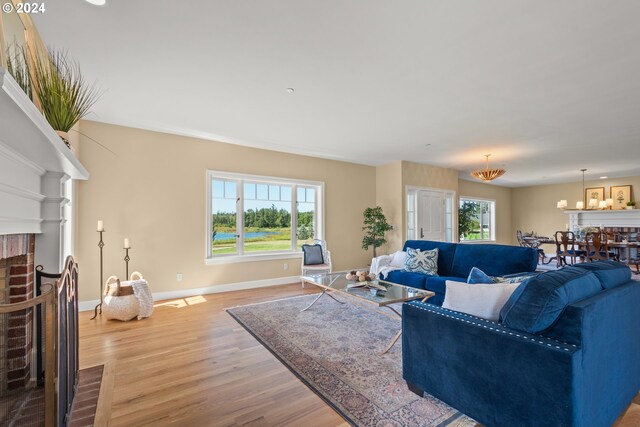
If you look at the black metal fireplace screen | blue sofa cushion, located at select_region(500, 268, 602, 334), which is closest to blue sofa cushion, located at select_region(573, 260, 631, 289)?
blue sofa cushion, located at select_region(500, 268, 602, 334)

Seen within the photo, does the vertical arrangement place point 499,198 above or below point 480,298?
above

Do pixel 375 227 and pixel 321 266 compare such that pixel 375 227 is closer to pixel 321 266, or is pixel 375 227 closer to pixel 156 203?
pixel 321 266

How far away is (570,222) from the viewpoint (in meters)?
9.45

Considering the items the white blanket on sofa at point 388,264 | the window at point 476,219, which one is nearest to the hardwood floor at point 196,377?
the white blanket on sofa at point 388,264

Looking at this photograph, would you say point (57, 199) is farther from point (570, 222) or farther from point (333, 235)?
point (570, 222)

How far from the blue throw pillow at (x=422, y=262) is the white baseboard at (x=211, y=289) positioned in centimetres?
238

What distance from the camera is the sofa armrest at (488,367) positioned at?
1335 mm

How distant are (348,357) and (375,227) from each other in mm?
4046

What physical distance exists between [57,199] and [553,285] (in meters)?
3.11

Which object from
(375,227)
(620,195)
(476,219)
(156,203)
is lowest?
(375,227)

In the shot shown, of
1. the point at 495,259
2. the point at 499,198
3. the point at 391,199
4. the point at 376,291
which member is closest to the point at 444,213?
the point at 391,199

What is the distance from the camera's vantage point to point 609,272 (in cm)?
187

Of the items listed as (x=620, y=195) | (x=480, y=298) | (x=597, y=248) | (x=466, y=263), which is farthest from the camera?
(x=620, y=195)

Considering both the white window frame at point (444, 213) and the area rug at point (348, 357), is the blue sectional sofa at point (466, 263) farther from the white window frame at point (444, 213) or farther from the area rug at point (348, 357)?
the white window frame at point (444, 213)
